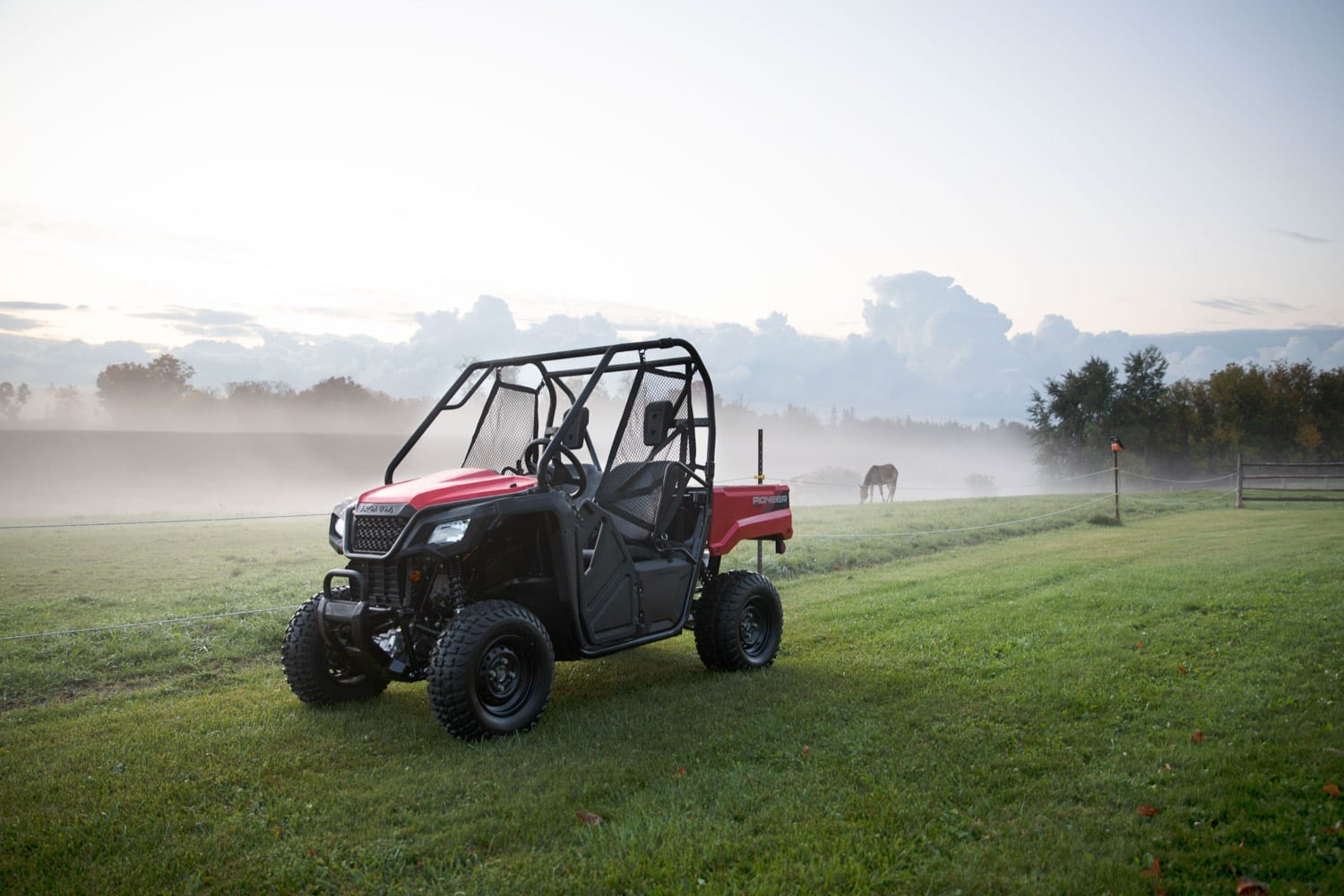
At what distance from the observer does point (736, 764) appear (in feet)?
15.4

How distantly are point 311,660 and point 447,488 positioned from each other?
157 centimetres

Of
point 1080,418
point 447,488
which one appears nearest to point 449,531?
point 447,488

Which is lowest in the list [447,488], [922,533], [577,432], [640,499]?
[922,533]

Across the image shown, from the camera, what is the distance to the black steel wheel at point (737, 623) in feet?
22.3

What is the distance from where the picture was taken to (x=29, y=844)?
3895 millimetres

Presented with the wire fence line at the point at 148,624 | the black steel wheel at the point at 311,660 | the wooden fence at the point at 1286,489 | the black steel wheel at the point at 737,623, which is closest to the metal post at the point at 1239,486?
the wooden fence at the point at 1286,489

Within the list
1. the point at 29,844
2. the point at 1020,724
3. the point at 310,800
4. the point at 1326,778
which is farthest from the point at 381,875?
the point at 1326,778

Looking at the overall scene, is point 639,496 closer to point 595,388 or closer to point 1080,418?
point 595,388

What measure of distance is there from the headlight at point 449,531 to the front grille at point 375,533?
0.71 ft

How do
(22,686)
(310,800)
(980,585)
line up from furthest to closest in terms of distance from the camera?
1. (980,585)
2. (22,686)
3. (310,800)

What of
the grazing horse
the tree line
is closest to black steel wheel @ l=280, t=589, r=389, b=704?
the grazing horse

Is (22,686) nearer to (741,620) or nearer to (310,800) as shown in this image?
(310,800)

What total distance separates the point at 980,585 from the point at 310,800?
861cm

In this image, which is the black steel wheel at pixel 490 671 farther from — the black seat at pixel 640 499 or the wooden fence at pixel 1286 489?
the wooden fence at pixel 1286 489
